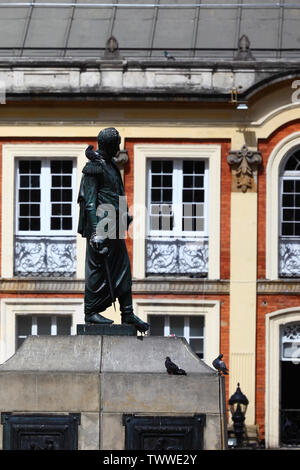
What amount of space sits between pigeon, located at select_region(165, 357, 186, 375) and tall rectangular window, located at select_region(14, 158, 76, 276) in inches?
664

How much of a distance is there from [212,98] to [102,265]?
52.2ft

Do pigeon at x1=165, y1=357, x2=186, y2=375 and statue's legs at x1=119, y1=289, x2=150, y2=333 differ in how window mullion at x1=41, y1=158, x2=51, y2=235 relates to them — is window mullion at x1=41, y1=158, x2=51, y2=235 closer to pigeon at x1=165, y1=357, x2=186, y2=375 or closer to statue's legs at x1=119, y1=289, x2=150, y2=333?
statue's legs at x1=119, y1=289, x2=150, y2=333

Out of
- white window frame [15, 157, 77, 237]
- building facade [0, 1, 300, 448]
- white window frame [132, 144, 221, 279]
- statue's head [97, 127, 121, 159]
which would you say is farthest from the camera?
white window frame [15, 157, 77, 237]

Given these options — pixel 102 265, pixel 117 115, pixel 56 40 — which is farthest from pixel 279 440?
pixel 102 265

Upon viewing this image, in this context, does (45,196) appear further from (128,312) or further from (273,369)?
(128,312)

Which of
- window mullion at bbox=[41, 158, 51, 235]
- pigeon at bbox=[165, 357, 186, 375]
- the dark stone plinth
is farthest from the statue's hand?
window mullion at bbox=[41, 158, 51, 235]

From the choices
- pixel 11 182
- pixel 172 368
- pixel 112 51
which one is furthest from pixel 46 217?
pixel 172 368

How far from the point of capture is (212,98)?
127 feet

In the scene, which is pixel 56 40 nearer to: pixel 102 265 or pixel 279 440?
pixel 279 440

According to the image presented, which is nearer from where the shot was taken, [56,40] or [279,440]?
[279,440]

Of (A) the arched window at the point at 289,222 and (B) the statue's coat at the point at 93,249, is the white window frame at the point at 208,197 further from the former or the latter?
(B) the statue's coat at the point at 93,249

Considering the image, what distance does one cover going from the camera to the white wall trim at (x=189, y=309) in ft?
127

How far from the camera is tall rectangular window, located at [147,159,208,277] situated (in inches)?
1535

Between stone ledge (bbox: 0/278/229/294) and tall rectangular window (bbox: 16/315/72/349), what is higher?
stone ledge (bbox: 0/278/229/294)
